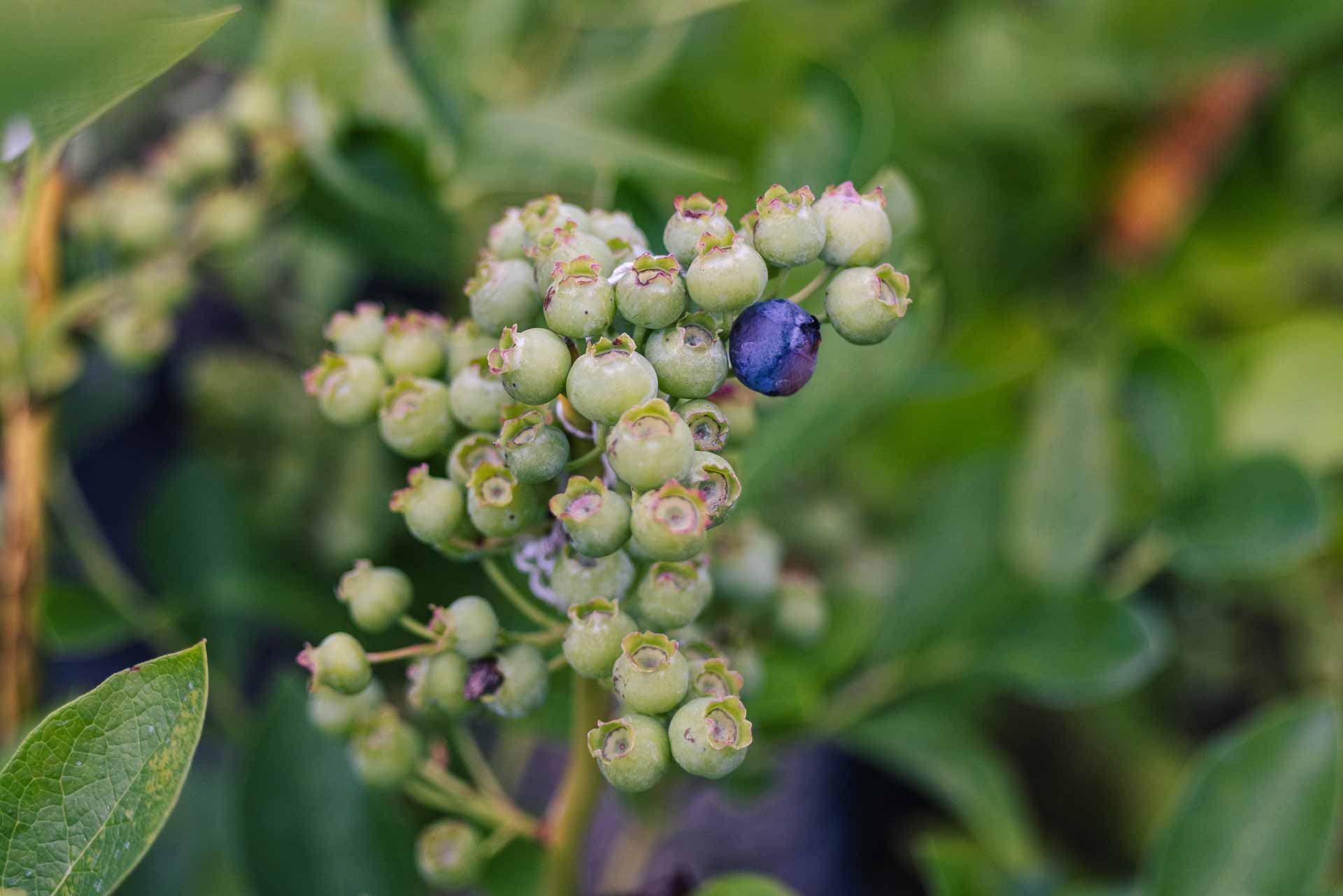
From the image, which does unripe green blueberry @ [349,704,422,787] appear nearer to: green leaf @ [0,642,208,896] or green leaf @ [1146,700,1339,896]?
green leaf @ [0,642,208,896]

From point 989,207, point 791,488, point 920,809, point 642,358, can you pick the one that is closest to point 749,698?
point 642,358

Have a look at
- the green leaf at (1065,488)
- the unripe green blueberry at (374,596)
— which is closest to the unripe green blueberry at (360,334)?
the unripe green blueberry at (374,596)

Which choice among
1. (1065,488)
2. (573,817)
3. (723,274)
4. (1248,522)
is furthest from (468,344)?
(1248,522)

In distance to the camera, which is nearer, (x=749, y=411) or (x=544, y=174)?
(x=749, y=411)

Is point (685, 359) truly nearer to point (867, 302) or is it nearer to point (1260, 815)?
point (867, 302)

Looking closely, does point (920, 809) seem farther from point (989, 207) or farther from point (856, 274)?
point (856, 274)

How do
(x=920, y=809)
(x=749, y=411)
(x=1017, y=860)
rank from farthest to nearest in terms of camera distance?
(x=920, y=809), (x=1017, y=860), (x=749, y=411)
